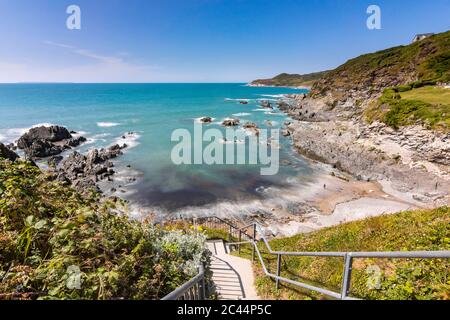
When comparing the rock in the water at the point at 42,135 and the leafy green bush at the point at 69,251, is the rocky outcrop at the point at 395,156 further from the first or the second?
the rock in the water at the point at 42,135

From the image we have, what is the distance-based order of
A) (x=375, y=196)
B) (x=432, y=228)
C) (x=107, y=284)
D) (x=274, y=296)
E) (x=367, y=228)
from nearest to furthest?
(x=107, y=284) → (x=274, y=296) → (x=432, y=228) → (x=367, y=228) → (x=375, y=196)

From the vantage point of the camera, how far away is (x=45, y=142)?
130ft

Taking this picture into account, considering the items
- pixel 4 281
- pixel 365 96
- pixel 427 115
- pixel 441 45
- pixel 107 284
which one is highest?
pixel 441 45

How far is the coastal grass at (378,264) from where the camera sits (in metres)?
A: 4.32

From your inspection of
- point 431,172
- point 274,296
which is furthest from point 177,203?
point 431,172

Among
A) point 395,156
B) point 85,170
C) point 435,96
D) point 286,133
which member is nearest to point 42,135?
point 85,170

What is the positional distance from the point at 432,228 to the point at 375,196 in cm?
1974

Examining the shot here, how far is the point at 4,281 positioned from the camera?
305 cm

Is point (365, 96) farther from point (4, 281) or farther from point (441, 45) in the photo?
point (4, 281)

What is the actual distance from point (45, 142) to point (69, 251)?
45529 millimetres

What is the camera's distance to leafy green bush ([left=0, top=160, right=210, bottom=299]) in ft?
10.4

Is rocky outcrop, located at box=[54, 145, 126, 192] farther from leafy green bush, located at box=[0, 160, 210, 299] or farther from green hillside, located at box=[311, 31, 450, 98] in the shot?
green hillside, located at box=[311, 31, 450, 98]

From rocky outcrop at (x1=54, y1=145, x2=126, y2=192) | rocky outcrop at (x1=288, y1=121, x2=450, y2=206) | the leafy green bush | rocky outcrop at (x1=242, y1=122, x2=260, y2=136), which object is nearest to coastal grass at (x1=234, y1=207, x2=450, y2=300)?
the leafy green bush

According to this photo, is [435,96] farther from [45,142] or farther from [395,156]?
[45,142]
